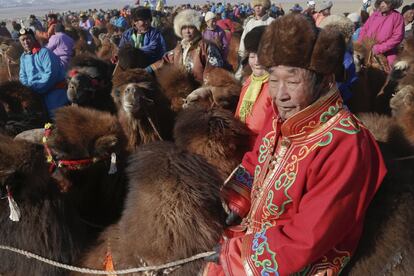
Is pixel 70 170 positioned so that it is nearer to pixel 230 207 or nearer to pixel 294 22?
pixel 230 207

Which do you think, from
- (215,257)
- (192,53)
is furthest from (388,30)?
(215,257)

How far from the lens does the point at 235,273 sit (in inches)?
75.5

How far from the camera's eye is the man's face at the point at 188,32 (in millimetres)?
5660

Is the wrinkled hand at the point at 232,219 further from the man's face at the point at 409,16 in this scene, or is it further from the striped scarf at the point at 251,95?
the man's face at the point at 409,16

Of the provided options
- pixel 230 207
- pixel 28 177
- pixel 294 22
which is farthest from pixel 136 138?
pixel 294 22

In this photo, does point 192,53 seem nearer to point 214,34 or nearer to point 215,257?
point 215,257

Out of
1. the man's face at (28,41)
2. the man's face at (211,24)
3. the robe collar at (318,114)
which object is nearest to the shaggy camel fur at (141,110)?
the robe collar at (318,114)

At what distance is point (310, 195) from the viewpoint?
1.78m

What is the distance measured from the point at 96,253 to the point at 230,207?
3.04ft

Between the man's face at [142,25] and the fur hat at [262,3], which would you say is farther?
the fur hat at [262,3]

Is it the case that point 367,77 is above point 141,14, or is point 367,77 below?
below

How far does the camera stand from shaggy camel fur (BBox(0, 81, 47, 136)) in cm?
465

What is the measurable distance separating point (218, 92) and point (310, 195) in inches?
92.6

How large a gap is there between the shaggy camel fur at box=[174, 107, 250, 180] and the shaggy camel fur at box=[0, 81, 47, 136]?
240 cm
